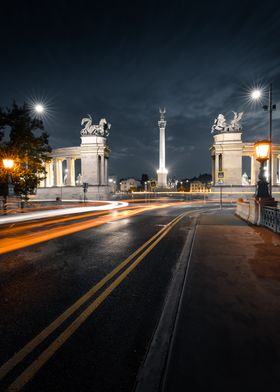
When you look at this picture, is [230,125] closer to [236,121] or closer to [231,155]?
[236,121]

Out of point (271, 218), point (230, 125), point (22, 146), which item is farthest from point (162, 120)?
point (271, 218)

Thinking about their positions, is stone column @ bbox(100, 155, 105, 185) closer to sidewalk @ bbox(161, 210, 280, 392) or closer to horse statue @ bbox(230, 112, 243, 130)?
horse statue @ bbox(230, 112, 243, 130)

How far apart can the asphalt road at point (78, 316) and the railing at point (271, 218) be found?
5.68m

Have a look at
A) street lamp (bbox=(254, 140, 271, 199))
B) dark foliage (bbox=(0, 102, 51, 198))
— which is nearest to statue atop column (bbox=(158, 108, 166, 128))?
dark foliage (bbox=(0, 102, 51, 198))

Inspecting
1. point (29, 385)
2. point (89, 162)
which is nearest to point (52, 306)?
point (29, 385)

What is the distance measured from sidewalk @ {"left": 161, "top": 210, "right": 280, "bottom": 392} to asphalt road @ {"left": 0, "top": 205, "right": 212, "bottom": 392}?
18.3 inches

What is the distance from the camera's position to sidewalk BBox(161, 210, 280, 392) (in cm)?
216

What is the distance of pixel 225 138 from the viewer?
49.7 meters

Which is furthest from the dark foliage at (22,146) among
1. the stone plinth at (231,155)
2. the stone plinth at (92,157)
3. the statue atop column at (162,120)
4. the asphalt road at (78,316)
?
the statue atop column at (162,120)

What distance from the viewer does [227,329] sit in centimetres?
297

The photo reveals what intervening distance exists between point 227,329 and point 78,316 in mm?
2154

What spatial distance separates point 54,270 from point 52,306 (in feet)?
6.17

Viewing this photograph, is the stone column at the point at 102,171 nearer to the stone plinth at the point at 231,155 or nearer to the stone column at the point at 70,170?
the stone column at the point at 70,170

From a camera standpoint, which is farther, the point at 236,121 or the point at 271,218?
the point at 236,121
